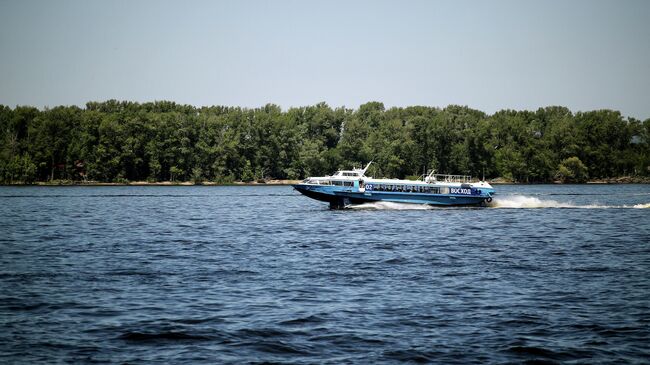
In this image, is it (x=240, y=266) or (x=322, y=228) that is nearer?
(x=240, y=266)

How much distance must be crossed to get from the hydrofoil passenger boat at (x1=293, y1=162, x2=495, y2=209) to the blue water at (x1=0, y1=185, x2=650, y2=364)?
26.0 m

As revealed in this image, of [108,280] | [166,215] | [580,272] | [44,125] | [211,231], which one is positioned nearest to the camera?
[108,280]

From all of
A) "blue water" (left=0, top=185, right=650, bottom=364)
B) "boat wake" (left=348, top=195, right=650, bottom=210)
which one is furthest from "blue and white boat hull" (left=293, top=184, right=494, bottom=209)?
"blue water" (left=0, top=185, right=650, bottom=364)

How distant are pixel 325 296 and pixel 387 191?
60.5 meters

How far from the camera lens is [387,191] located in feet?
299

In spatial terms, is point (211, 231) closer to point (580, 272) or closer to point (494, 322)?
point (580, 272)

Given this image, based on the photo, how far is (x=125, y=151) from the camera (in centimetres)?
19512

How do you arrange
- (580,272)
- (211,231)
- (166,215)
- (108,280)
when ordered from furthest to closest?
1. (166,215)
2. (211,231)
3. (580,272)
4. (108,280)

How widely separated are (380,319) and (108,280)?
15453mm

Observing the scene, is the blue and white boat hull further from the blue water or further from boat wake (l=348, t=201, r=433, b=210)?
the blue water

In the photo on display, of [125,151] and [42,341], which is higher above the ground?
[125,151]

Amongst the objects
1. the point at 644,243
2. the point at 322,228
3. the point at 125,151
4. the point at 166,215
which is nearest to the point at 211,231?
the point at 322,228

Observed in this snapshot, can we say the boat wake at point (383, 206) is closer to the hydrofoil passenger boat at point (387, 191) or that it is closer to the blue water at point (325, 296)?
the hydrofoil passenger boat at point (387, 191)

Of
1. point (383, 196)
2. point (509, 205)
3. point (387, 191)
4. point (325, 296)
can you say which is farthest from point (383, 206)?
point (325, 296)
